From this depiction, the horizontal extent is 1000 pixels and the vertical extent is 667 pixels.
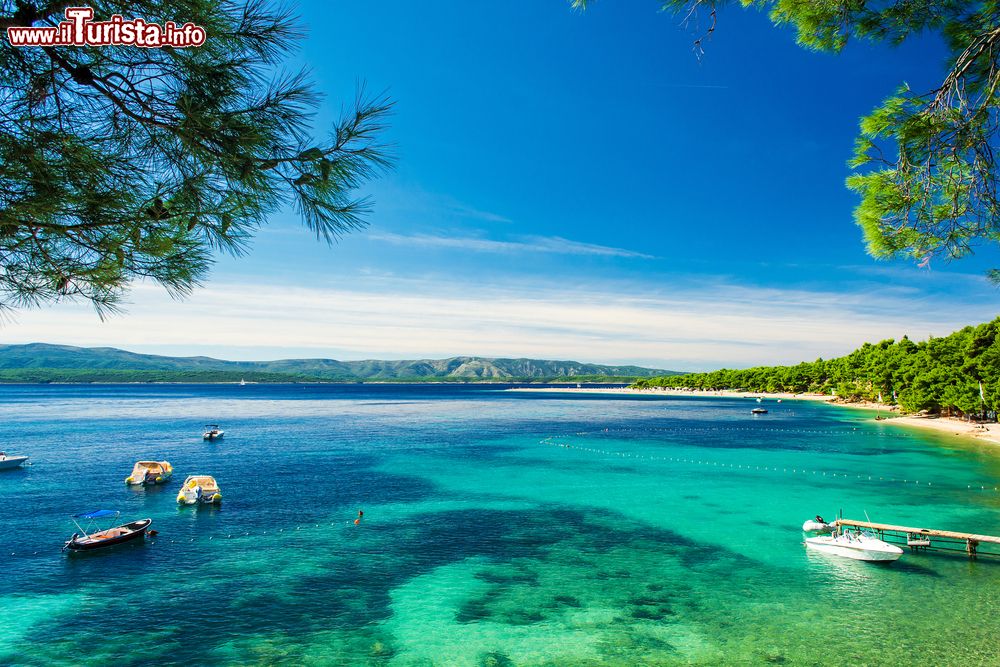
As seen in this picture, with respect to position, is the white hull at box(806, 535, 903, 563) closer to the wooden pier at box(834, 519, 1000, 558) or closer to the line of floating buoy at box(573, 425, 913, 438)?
the wooden pier at box(834, 519, 1000, 558)

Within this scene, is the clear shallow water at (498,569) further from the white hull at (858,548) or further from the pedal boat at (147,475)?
the pedal boat at (147,475)

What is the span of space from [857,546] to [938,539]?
629cm

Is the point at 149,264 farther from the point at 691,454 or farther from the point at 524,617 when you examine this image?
the point at 691,454

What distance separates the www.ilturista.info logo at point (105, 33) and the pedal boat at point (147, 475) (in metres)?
44.2

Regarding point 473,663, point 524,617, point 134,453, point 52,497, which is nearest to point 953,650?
point 524,617

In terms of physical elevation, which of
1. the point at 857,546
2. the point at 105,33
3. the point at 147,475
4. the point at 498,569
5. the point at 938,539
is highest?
the point at 105,33

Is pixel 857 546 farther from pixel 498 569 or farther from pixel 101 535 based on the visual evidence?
pixel 101 535

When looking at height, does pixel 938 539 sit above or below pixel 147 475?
above

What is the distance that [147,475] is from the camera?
39469 millimetres

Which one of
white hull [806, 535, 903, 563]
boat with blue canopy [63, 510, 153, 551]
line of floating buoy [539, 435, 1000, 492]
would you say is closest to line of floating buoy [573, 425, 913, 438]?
line of floating buoy [539, 435, 1000, 492]

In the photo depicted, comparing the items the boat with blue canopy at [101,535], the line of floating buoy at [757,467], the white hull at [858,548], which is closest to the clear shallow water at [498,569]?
the line of floating buoy at [757,467]

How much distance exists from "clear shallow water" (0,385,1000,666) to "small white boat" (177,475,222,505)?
1.06m

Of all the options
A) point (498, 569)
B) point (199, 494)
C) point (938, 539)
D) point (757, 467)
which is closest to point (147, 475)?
point (199, 494)

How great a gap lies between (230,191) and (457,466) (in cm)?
4582
